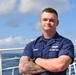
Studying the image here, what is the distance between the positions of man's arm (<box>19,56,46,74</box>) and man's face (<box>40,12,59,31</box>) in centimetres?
34

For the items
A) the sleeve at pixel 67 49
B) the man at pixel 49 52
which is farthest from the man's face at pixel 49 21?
the sleeve at pixel 67 49

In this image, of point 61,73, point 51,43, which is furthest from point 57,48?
point 61,73

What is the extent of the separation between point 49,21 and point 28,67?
0.47 metres

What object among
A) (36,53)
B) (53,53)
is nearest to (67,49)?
(53,53)

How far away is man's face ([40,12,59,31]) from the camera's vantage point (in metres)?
2.38

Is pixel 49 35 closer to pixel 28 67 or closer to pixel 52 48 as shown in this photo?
pixel 52 48

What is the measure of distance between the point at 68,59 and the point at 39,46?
29cm

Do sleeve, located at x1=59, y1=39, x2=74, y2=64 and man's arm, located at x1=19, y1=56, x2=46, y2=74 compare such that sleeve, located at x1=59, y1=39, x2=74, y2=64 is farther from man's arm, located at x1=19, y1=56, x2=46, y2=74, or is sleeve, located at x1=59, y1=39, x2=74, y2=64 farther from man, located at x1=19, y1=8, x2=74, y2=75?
man's arm, located at x1=19, y1=56, x2=46, y2=74

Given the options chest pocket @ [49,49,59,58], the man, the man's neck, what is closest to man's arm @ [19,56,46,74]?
the man

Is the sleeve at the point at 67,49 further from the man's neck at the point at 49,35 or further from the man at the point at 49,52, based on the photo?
the man's neck at the point at 49,35

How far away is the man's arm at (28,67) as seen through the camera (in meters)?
2.38

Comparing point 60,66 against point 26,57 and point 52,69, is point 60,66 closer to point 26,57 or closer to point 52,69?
point 52,69

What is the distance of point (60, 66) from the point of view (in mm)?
2301

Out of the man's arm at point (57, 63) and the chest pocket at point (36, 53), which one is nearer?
the man's arm at point (57, 63)
